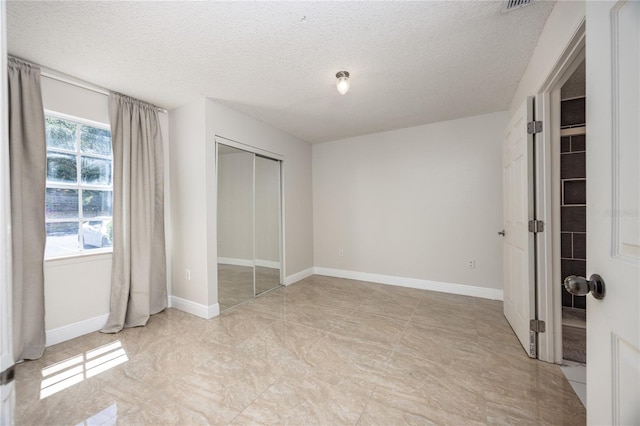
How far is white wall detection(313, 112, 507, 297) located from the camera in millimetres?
3637

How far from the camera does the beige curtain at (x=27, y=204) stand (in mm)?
2107

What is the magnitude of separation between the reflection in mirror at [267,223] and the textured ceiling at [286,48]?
1.12 metres

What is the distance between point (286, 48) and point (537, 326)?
3.06 metres

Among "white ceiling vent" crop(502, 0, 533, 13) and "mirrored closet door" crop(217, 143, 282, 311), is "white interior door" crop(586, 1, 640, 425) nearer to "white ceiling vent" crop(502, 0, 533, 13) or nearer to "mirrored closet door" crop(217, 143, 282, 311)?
"white ceiling vent" crop(502, 0, 533, 13)

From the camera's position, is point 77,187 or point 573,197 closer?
point 77,187

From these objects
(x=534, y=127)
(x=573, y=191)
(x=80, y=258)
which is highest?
(x=534, y=127)

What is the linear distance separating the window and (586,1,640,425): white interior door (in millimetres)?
3807

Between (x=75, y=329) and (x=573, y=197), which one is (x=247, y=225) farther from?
(x=573, y=197)

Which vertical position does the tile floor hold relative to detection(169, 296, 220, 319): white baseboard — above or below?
below

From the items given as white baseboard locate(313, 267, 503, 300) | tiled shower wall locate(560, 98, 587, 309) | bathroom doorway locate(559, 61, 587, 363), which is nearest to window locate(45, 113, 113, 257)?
white baseboard locate(313, 267, 503, 300)

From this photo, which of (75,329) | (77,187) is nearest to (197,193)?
(77,187)

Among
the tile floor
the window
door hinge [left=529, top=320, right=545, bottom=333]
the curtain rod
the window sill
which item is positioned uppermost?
the curtain rod

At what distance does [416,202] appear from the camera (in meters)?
4.12

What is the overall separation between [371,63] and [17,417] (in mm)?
3546
